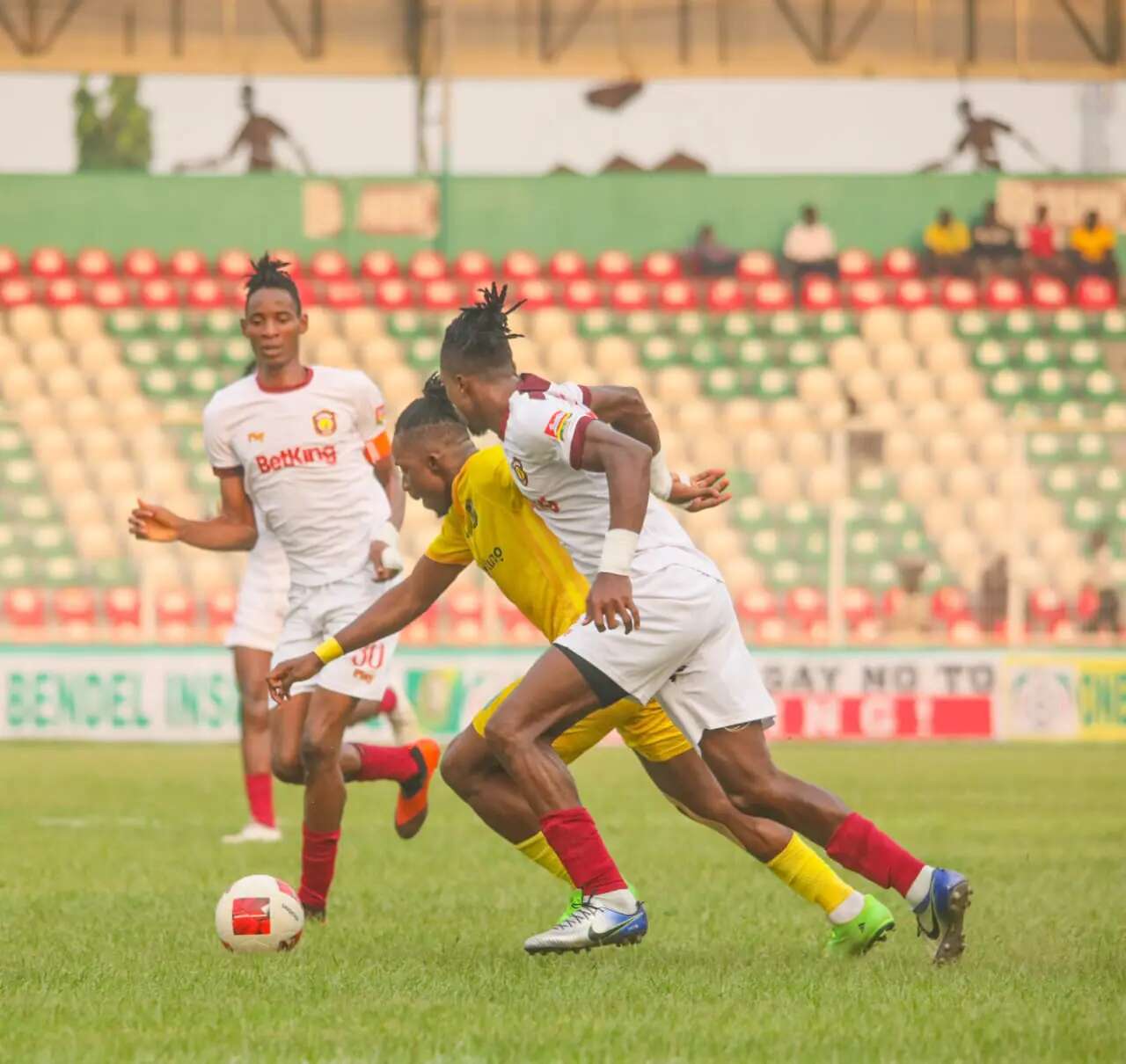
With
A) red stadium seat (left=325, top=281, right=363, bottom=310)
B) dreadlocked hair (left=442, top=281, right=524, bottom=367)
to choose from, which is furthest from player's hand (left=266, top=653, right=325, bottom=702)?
red stadium seat (left=325, top=281, right=363, bottom=310)

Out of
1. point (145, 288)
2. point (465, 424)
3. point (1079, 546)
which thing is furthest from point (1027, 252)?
point (465, 424)

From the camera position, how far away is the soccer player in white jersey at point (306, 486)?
839 centimetres

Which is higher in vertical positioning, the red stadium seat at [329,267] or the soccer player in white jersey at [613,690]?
the red stadium seat at [329,267]

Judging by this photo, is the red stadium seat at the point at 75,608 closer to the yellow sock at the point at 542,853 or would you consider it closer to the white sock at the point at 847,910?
the yellow sock at the point at 542,853

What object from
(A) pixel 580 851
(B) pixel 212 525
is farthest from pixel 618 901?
(B) pixel 212 525

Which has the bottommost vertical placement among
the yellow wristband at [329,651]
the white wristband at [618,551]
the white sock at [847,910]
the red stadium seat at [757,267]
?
the white sock at [847,910]

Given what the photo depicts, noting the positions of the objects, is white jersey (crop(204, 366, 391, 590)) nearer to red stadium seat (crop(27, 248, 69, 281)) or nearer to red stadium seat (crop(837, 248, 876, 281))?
red stadium seat (crop(27, 248, 69, 281))

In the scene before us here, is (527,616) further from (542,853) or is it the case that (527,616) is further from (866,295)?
(866,295)

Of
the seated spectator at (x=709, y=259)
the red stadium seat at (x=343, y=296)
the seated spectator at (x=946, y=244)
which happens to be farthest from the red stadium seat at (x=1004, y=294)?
the red stadium seat at (x=343, y=296)

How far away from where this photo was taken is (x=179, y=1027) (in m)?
5.22

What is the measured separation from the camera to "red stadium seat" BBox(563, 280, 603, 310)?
26.3 m

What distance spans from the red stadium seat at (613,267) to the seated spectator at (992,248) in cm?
424

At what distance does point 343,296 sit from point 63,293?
131 inches

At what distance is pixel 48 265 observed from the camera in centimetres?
2659
